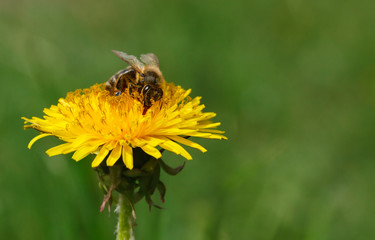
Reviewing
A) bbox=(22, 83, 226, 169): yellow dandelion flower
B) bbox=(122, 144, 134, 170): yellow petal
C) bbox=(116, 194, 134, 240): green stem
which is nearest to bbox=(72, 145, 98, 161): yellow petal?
bbox=(22, 83, 226, 169): yellow dandelion flower

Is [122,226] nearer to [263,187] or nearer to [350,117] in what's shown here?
[263,187]

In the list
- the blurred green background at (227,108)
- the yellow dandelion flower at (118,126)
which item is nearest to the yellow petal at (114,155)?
the yellow dandelion flower at (118,126)

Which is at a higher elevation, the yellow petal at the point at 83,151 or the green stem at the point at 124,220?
the yellow petal at the point at 83,151

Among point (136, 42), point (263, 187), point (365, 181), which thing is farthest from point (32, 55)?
point (365, 181)

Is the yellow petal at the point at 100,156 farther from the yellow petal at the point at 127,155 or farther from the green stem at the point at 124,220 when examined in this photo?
the green stem at the point at 124,220

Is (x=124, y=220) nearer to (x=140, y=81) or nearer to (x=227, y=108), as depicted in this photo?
(x=140, y=81)

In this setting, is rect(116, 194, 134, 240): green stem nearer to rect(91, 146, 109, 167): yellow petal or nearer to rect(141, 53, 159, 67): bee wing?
rect(91, 146, 109, 167): yellow petal
